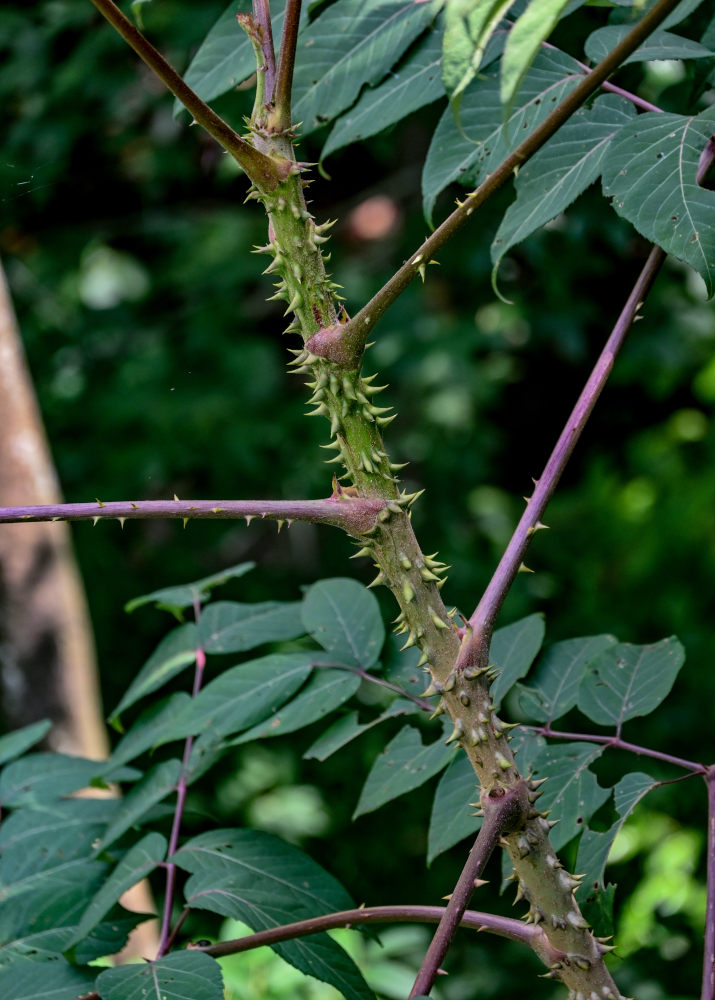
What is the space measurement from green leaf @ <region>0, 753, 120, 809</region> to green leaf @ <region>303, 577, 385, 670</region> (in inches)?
10.9

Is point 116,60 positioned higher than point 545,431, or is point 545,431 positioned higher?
point 116,60

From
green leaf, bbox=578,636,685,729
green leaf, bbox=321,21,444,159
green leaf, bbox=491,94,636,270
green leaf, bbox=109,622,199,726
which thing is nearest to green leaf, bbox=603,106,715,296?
green leaf, bbox=491,94,636,270

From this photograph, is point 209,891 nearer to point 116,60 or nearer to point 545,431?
point 116,60

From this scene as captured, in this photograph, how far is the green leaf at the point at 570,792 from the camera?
0.74m

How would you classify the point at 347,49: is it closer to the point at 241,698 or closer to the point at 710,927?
the point at 241,698

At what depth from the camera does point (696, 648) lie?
9.21 feet

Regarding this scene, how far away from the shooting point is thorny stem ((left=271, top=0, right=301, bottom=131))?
602mm

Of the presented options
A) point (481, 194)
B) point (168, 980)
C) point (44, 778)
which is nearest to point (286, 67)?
point (481, 194)

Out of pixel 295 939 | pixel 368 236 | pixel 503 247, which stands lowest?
pixel 295 939

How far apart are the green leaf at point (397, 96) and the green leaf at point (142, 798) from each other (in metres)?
0.62

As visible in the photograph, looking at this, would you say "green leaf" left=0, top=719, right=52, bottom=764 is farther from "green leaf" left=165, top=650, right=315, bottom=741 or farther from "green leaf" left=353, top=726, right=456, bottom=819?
"green leaf" left=353, top=726, right=456, bottom=819

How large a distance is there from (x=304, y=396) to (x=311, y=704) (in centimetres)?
280

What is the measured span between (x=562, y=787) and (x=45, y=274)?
3323mm

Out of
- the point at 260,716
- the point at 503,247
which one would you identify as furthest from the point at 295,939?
the point at 503,247
